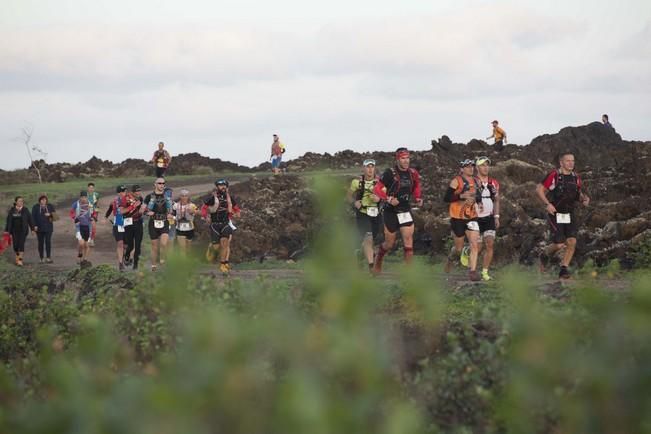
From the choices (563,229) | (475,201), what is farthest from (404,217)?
(563,229)

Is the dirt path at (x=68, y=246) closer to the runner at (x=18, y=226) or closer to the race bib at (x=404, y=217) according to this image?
the runner at (x=18, y=226)

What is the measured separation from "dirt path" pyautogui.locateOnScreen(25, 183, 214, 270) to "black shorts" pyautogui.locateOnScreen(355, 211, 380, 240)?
8842mm

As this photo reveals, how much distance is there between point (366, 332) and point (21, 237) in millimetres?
22705

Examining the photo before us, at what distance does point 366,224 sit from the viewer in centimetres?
1991

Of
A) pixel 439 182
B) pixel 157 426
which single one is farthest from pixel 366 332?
pixel 439 182

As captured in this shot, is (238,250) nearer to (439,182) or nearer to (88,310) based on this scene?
(439,182)

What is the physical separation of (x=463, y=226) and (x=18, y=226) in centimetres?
1282

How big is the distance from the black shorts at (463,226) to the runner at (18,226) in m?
12.3

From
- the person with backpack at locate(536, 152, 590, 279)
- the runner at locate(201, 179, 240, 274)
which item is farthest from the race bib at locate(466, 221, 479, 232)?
the runner at locate(201, 179, 240, 274)

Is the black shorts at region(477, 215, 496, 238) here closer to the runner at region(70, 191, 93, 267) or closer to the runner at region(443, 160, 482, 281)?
the runner at region(443, 160, 482, 281)

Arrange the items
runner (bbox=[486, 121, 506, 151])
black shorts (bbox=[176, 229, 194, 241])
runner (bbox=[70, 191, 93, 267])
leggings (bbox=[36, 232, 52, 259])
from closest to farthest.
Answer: black shorts (bbox=[176, 229, 194, 241]), runner (bbox=[70, 191, 93, 267]), leggings (bbox=[36, 232, 52, 259]), runner (bbox=[486, 121, 506, 151])

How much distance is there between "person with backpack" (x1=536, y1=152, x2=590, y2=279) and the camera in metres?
18.0

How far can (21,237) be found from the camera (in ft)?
90.5

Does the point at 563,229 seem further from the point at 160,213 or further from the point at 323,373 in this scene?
the point at 323,373
